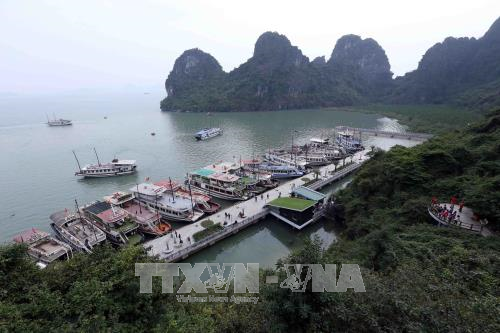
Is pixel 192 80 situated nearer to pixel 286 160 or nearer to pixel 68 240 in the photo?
pixel 286 160

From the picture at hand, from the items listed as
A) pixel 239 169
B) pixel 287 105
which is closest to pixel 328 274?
pixel 239 169

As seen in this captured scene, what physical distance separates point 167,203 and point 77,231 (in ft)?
25.6

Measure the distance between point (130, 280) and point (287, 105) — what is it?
362ft

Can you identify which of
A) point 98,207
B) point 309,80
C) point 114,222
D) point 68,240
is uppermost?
point 309,80

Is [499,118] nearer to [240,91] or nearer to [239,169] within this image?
[239,169]

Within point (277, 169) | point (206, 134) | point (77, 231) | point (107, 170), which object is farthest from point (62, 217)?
point (206, 134)

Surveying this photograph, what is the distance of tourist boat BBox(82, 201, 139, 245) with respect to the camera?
886 inches

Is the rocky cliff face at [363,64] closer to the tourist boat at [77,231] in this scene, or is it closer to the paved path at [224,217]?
the paved path at [224,217]

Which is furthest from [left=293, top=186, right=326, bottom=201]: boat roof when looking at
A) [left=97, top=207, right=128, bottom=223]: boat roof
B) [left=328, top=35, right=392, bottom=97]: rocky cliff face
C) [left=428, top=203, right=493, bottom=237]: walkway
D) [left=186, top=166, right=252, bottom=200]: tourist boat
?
[left=328, top=35, right=392, bottom=97]: rocky cliff face

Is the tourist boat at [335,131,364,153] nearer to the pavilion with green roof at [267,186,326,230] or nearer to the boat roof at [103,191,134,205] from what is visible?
the pavilion with green roof at [267,186,326,230]

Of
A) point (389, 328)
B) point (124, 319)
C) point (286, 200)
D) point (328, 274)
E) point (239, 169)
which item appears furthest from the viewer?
point (239, 169)

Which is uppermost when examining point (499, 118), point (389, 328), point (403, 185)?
point (499, 118)

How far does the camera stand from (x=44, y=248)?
20.9 m

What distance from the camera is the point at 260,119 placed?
3521 inches
